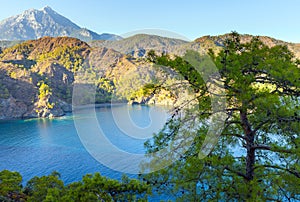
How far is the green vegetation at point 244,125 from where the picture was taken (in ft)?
10.6

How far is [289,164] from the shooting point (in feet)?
11.0

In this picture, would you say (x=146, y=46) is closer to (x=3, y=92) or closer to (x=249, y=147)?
(x=249, y=147)

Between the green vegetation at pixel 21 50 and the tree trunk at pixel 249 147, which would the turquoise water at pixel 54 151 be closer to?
the tree trunk at pixel 249 147

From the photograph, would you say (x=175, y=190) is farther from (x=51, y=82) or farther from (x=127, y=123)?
(x=51, y=82)

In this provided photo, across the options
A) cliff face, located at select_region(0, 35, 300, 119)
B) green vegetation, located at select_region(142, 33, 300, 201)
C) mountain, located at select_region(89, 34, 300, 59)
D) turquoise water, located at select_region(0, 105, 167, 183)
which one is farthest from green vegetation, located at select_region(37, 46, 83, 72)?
green vegetation, located at select_region(142, 33, 300, 201)

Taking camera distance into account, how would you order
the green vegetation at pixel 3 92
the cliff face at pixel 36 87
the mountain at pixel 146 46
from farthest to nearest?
1. the green vegetation at pixel 3 92
2. the cliff face at pixel 36 87
3. the mountain at pixel 146 46

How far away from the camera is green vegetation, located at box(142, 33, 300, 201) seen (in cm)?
323

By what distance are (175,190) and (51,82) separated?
6306cm

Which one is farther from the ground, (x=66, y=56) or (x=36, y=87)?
(x=66, y=56)

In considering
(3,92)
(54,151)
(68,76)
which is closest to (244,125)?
(54,151)

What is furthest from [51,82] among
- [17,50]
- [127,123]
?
[127,123]

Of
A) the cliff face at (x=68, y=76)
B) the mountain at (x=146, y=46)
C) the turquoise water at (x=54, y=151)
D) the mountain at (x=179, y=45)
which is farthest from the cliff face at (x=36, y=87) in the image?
the mountain at (x=179, y=45)

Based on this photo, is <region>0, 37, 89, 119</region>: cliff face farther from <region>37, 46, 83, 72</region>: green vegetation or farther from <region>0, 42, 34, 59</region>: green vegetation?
<region>0, 42, 34, 59</region>: green vegetation

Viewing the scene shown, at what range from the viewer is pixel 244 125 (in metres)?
3.72
